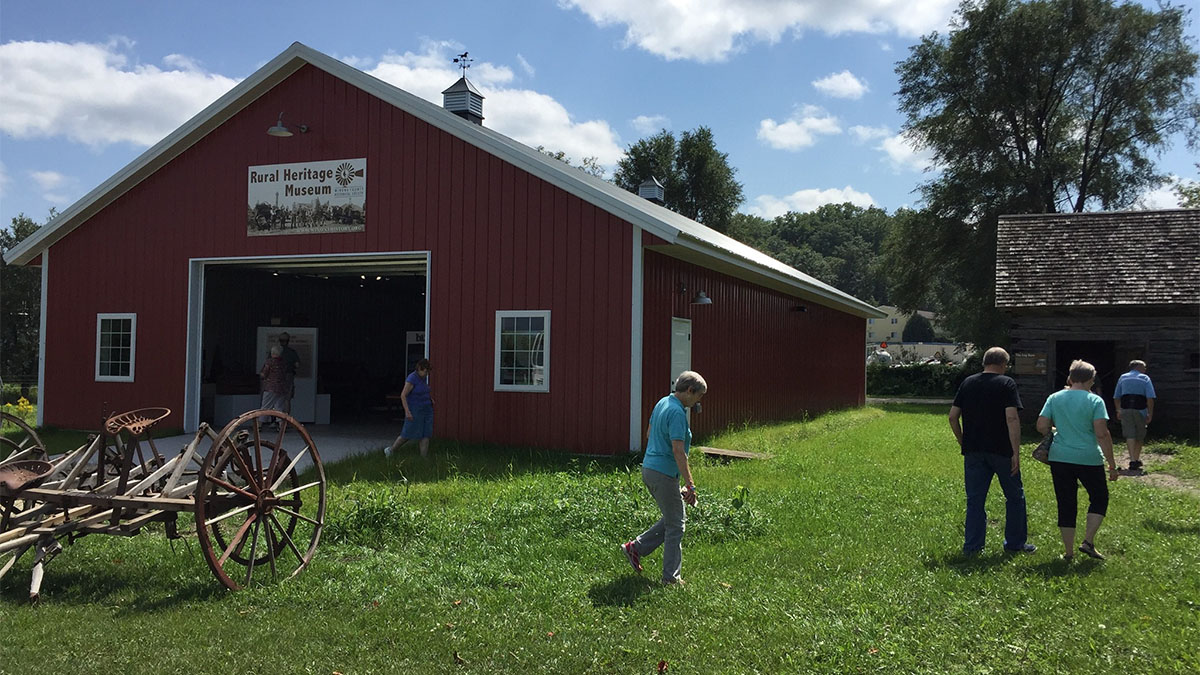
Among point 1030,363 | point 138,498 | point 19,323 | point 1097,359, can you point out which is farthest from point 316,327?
point 19,323

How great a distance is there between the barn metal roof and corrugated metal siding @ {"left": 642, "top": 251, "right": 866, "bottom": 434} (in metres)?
0.43

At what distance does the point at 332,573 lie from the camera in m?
6.30

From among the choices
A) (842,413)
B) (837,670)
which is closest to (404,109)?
(837,670)

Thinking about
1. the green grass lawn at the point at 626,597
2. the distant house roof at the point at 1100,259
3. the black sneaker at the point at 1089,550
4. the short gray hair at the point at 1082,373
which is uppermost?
the distant house roof at the point at 1100,259

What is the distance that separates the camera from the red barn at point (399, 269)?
12.5 meters

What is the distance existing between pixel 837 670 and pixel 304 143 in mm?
12368

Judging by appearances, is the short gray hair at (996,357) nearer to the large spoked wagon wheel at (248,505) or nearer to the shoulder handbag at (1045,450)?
the shoulder handbag at (1045,450)

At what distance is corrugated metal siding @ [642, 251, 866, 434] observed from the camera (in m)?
13.0

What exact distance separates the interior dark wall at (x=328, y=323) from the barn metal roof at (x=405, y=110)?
2219 mm

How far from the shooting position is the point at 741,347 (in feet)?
54.4

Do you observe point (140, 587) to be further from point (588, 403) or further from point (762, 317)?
point (762, 317)

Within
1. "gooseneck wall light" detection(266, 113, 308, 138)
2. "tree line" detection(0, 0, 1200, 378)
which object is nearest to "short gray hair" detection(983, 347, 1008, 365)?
"gooseneck wall light" detection(266, 113, 308, 138)

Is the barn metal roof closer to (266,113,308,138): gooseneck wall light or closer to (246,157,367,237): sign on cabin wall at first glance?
(266,113,308,138): gooseneck wall light

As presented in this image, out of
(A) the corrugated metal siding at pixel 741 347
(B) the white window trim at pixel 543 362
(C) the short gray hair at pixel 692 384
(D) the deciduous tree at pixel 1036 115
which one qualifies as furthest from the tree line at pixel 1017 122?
(C) the short gray hair at pixel 692 384
